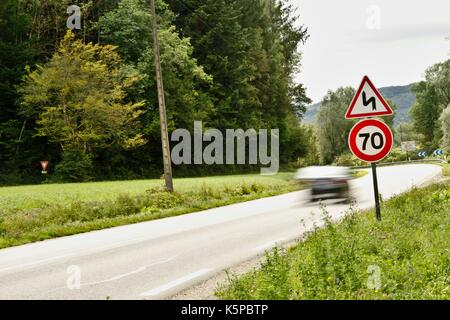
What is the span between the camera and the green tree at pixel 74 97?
32.9 m

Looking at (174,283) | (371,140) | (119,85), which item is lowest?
(174,283)

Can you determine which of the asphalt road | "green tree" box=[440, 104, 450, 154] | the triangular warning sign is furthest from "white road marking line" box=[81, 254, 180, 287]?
"green tree" box=[440, 104, 450, 154]

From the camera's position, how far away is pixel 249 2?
6297 cm

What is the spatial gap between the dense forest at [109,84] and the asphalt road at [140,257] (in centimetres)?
2257

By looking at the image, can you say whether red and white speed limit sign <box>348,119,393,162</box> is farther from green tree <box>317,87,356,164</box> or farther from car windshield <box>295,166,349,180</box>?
green tree <box>317,87,356,164</box>

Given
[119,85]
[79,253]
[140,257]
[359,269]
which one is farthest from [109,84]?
[359,269]

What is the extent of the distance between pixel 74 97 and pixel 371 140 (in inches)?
1132

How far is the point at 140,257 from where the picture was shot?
855 centimetres

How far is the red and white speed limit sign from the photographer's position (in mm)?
9094

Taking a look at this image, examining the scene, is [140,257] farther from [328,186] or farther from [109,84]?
[109,84]

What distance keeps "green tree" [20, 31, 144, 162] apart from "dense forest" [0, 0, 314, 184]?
80mm
